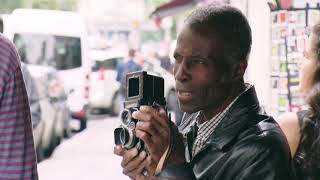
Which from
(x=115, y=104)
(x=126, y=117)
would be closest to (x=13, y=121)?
(x=126, y=117)

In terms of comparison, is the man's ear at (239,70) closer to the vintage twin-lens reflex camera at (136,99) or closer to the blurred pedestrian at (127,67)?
the vintage twin-lens reflex camera at (136,99)

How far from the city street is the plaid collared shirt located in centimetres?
309

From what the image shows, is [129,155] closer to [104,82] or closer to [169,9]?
[169,9]

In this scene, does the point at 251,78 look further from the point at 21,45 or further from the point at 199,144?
the point at 199,144

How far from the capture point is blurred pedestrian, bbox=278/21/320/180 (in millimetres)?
1436

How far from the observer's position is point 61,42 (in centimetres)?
455

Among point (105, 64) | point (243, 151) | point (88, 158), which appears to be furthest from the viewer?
point (105, 64)

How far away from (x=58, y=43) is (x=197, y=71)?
11.6 feet

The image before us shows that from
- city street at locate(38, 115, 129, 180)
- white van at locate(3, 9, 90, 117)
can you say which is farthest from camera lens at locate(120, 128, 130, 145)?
city street at locate(38, 115, 129, 180)

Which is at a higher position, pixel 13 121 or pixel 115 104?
pixel 13 121

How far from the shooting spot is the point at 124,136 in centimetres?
113

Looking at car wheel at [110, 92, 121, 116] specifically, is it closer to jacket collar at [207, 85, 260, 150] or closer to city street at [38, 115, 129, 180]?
city street at [38, 115, 129, 180]

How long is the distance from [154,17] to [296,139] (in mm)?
3130

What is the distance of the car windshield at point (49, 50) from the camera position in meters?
4.21
